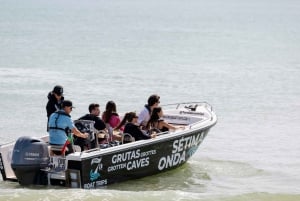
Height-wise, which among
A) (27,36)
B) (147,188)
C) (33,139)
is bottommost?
(147,188)

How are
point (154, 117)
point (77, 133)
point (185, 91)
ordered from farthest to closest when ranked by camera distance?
point (185, 91)
point (154, 117)
point (77, 133)

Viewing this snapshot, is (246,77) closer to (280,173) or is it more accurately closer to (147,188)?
(280,173)

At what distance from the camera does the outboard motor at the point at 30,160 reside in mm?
12883

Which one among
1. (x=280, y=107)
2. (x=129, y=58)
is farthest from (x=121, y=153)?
(x=129, y=58)

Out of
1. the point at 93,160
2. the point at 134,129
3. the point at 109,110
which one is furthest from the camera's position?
the point at 109,110

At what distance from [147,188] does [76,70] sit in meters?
19.8

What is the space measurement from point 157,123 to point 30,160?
8.49 feet

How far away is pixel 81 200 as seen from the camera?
1234 cm

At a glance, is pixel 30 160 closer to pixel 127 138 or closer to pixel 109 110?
pixel 127 138

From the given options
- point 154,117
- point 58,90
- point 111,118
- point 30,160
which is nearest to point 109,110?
point 111,118

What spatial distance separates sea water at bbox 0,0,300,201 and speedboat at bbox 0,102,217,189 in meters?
0.22

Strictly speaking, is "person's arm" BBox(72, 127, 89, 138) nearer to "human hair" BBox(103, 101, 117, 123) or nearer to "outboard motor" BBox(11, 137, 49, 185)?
"outboard motor" BBox(11, 137, 49, 185)

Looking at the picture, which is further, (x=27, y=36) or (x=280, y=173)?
(x=27, y=36)

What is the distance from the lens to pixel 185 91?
2814cm
